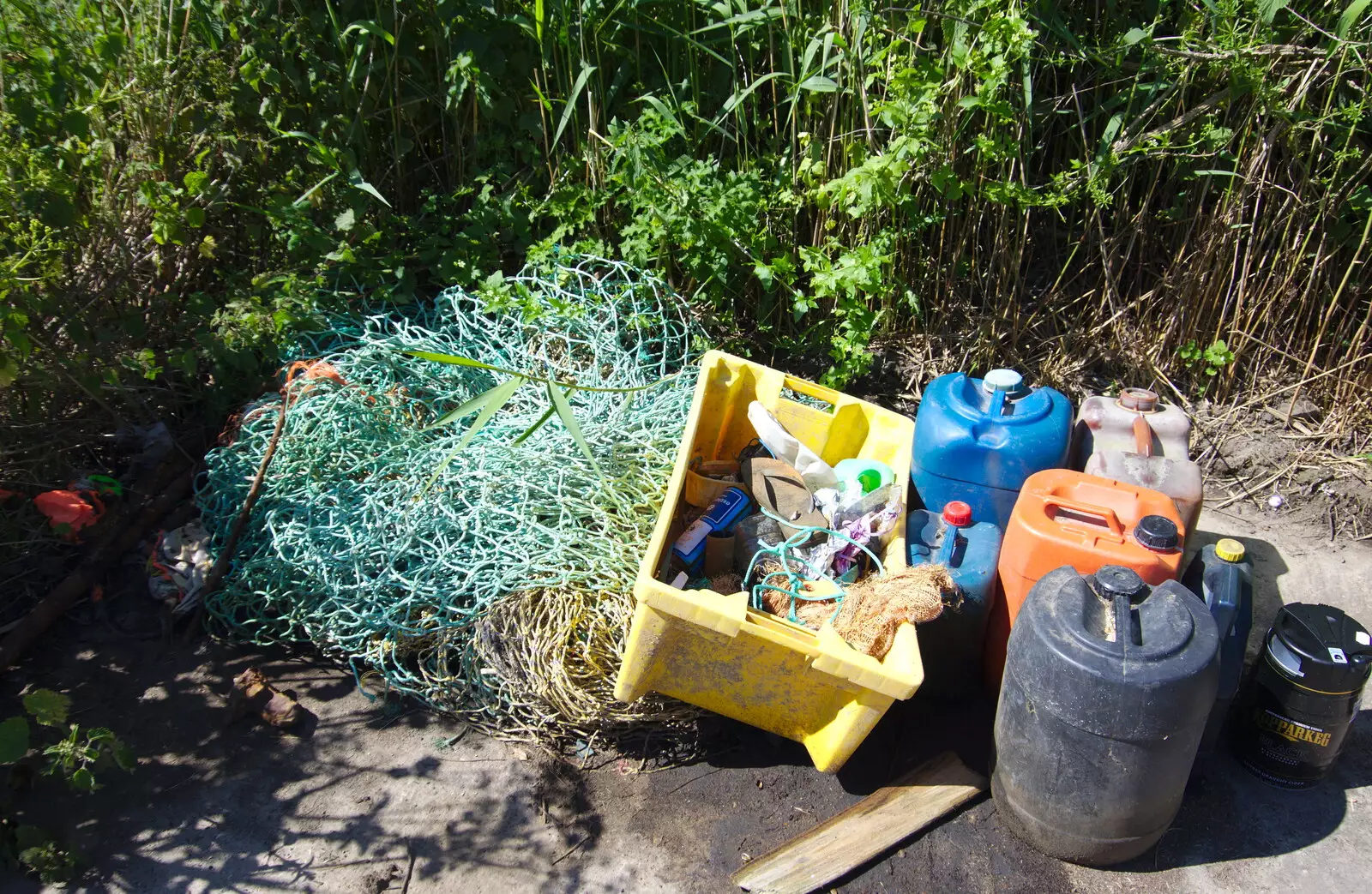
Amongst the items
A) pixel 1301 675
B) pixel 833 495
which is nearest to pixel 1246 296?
pixel 1301 675

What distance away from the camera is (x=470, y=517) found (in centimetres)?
296

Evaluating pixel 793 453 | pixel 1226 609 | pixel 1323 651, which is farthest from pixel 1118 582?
pixel 793 453

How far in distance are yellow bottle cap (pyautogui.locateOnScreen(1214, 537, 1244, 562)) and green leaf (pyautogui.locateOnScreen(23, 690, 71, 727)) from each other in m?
3.11

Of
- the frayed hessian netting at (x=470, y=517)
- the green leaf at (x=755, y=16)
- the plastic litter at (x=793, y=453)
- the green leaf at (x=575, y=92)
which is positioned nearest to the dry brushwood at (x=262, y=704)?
the frayed hessian netting at (x=470, y=517)

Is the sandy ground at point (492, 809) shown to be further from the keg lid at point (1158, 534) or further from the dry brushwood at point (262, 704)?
the keg lid at point (1158, 534)

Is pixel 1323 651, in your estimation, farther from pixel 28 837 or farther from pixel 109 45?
pixel 109 45

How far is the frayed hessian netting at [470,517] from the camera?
A: 279 cm

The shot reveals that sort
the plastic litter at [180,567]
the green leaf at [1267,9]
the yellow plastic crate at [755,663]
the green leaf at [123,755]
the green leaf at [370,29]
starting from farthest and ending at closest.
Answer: the green leaf at [370,29] < the green leaf at [1267,9] < the plastic litter at [180,567] < the green leaf at [123,755] < the yellow plastic crate at [755,663]

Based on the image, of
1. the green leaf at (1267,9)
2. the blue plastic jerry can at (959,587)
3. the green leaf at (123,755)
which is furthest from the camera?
the green leaf at (1267,9)

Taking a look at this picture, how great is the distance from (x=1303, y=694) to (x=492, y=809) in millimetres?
2157

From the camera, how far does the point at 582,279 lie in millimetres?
3744

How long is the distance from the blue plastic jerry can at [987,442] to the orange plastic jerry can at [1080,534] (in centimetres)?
15

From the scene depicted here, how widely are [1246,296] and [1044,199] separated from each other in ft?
3.58

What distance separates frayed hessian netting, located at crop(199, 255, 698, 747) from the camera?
279cm
